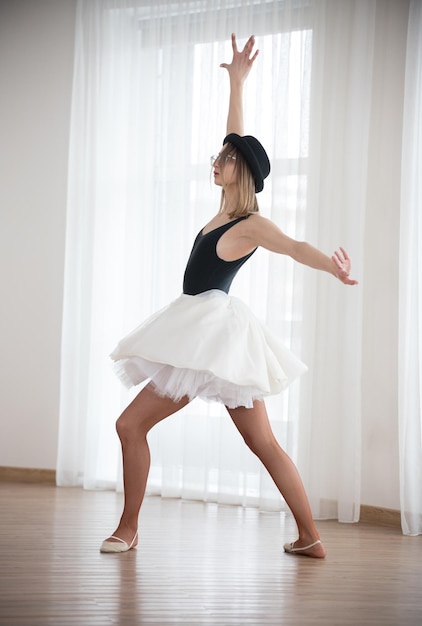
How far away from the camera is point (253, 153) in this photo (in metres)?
2.82

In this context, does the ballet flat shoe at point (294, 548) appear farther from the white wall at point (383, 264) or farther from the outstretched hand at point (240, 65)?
the outstretched hand at point (240, 65)

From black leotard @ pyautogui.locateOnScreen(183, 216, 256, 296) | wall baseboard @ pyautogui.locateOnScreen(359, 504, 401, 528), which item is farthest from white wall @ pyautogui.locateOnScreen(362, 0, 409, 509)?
black leotard @ pyautogui.locateOnScreen(183, 216, 256, 296)

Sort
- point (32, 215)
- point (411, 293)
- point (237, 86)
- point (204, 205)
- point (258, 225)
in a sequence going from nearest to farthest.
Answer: point (258, 225)
point (237, 86)
point (411, 293)
point (204, 205)
point (32, 215)

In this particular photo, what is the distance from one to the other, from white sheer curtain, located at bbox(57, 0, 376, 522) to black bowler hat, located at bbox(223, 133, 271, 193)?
1.02m

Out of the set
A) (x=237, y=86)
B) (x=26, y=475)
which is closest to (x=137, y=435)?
(x=237, y=86)

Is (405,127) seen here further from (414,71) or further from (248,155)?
(248,155)

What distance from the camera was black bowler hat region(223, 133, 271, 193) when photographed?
2824 millimetres

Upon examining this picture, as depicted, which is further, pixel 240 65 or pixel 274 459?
pixel 240 65

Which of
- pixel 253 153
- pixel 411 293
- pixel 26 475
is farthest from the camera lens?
pixel 26 475

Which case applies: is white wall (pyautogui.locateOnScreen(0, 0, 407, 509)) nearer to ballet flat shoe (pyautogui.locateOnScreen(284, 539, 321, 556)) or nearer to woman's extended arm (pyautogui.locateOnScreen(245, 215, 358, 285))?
ballet flat shoe (pyautogui.locateOnScreen(284, 539, 321, 556))

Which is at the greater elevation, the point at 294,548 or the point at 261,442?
the point at 261,442

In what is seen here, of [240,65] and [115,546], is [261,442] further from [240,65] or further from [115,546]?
[240,65]

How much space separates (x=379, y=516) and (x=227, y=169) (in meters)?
1.83

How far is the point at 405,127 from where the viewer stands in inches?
143
